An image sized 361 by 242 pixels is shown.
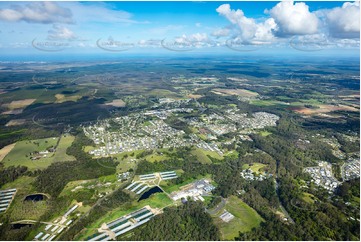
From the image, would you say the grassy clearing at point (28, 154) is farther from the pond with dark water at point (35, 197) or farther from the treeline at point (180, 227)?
the treeline at point (180, 227)

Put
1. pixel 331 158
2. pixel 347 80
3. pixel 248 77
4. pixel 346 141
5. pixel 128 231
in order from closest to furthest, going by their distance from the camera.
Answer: pixel 128 231 < pixel 331 158 < pixel 346 141 < pixel 347 80 < pixel 248 77

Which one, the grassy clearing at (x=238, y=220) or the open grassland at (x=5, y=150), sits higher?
the grassy clearing at (x=238, y=220)

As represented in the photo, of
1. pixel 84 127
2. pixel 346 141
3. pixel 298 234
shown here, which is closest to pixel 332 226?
pixel 298 234

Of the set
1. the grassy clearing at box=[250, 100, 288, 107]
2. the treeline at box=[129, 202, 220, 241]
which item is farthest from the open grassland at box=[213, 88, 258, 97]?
the treeline at box=[129, 202, 220, 241]

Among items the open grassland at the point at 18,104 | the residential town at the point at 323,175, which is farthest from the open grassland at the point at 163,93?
the residential town at the point at 323,175

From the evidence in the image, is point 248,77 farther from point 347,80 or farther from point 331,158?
point 331,158

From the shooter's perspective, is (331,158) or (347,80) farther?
(347,80)

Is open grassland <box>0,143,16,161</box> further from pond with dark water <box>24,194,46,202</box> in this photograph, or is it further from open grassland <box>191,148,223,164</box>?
open grassland <box>191,148,223,164</box>
